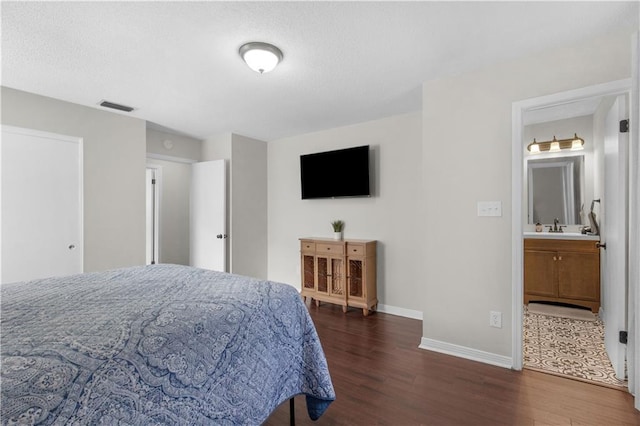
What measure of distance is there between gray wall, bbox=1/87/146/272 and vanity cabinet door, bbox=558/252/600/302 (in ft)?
16.8

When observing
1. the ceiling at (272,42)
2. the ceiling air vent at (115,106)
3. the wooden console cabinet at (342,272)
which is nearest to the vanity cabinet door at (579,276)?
the wooden console cabinet at (342,272)

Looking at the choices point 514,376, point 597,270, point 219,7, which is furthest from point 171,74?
point 597,270

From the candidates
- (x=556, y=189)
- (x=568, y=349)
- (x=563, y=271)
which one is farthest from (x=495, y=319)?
(x=556, y=189)

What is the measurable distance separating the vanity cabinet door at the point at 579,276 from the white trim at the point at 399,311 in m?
1.85

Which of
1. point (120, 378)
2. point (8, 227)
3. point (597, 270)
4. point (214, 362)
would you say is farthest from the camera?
point (597, 270)

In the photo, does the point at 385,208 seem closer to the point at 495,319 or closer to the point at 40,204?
the point at 495,319

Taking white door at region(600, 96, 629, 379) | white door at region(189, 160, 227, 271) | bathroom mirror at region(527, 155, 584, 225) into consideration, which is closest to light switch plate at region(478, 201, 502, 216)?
white door at region(600, 96, 629, 379)

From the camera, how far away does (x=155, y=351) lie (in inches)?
39.6

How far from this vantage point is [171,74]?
245 cm

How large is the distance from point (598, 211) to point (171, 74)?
16.4 ft

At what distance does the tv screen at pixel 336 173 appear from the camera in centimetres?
378

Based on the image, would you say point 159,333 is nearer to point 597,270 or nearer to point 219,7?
point 219,7

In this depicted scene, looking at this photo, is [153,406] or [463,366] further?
[463,366]

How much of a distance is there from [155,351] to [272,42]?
1919 mm
